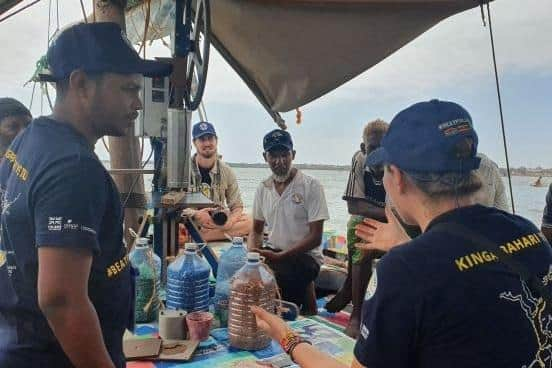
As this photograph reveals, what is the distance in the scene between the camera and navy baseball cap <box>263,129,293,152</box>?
349 centimetres

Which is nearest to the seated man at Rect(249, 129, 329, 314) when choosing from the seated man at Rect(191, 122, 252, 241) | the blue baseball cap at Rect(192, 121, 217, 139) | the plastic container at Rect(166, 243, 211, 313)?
Answer: the seated man at Rect(191, 122, 252, 241)

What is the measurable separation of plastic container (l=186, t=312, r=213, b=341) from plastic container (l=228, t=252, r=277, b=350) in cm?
10

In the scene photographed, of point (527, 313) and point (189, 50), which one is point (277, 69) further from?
point (527, 313)

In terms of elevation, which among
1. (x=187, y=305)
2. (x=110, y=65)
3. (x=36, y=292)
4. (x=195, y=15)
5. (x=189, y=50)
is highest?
(x=195, y=15)

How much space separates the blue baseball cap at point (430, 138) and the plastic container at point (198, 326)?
117cm

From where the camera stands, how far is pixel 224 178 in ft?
15.9

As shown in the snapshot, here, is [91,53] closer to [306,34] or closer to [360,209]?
[360,209]

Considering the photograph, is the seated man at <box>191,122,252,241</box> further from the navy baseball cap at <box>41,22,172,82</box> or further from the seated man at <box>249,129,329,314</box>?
the navy baseball cap at <box>41,22,172,82</box>

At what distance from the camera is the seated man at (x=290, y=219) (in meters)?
3.30

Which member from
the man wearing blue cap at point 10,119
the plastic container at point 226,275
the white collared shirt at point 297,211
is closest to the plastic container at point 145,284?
the plastic container at point 226,275

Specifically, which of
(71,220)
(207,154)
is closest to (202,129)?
(207,154)

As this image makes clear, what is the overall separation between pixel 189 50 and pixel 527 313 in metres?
2.37

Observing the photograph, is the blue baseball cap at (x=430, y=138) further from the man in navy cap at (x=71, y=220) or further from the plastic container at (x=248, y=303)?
the plastic container at (x=248, y=303)

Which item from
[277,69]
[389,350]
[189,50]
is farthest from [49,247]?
[277,69]
